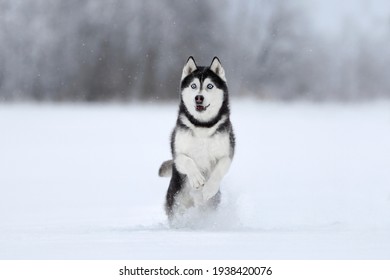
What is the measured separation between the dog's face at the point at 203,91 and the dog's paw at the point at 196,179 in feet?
1.44

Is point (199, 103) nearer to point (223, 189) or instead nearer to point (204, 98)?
point (204, 98)

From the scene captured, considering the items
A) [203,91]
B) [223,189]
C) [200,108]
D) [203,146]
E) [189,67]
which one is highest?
[189,67]

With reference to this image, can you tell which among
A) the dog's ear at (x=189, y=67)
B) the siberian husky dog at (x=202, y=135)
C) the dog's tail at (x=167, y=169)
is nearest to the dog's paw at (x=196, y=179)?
the siberian husky dog at (x=202, y=135)

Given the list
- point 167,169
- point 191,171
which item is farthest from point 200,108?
point 167,169

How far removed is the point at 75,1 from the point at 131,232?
1748 centimetres

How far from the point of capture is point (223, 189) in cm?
663

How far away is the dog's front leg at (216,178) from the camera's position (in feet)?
18.7

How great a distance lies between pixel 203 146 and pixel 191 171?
0.23 meters

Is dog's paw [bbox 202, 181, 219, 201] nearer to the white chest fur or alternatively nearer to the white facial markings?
the white chest fur

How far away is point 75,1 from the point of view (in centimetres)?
2222

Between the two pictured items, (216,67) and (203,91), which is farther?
(216,67)

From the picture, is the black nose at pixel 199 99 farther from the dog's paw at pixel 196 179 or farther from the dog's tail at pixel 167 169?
the dog's tail at pixel 167 169

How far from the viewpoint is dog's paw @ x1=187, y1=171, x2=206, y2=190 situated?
18.7 feet

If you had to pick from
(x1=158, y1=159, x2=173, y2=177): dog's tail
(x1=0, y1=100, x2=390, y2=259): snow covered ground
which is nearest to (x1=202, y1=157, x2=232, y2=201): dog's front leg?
(x1=0, y1=100, x2=390, y2=259): snow covered ground
